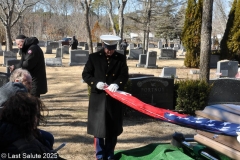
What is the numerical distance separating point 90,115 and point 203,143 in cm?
150

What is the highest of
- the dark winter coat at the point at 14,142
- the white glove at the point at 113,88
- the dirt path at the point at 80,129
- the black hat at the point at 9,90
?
the black hat at the point at 9,90

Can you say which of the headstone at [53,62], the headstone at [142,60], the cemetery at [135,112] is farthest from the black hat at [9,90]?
the headstone at [142,60]

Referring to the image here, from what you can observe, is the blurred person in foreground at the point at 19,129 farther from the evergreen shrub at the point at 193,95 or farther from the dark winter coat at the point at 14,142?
the evergreen shrub at the point at 193,95

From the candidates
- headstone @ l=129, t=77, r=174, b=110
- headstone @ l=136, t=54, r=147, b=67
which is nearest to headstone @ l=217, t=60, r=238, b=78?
headstone @ l=136, t=54, r=147, b=67

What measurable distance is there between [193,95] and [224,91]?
1.41 m

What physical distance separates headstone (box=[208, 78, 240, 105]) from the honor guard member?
200 inches

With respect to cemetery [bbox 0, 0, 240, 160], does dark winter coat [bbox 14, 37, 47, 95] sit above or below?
above

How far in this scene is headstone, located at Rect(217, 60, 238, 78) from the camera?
15.6m

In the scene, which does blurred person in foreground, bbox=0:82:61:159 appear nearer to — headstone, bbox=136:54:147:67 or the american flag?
the american flag

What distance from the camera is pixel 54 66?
2061cm

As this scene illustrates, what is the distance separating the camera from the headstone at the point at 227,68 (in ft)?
51.3

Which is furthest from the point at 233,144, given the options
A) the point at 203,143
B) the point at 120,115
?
the point at 120,115

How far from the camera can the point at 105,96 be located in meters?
4.61

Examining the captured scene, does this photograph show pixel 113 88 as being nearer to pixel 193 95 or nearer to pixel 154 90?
pixel 154 90
